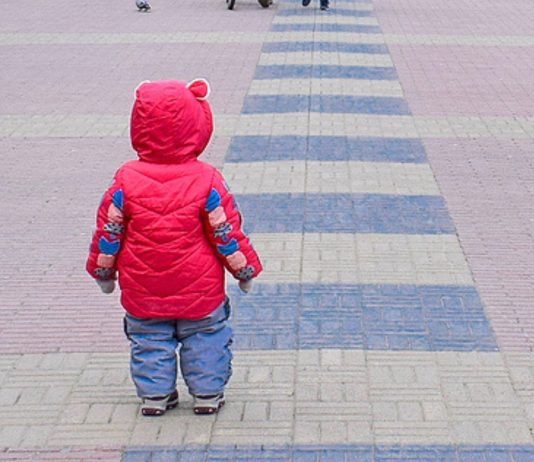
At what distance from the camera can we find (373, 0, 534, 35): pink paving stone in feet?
55.0

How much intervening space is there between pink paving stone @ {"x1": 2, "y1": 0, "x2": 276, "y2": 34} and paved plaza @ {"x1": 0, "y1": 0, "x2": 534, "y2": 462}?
2.25 metres

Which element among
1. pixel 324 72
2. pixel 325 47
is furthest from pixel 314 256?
pixel 325 47

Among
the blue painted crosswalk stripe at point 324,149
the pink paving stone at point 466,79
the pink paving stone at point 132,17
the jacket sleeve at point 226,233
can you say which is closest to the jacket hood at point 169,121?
the jacket sleeve at point 226,233

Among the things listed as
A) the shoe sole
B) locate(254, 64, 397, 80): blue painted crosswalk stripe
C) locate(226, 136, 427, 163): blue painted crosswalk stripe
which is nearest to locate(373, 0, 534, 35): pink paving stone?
locate(254, 64, 397, 80): blue painted crosswalk stripe

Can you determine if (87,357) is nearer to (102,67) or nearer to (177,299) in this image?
(177,299)

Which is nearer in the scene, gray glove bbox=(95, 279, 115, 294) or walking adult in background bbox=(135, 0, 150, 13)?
gray glove bbox=(95, 279, 115, 294)

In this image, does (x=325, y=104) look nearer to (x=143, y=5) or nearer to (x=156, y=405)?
(x=156, y=405)

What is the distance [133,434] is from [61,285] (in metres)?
1.96

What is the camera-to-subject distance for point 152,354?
450cm

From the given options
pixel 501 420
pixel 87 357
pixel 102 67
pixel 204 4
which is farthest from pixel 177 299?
pixel 204 4

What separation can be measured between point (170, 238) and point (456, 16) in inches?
598

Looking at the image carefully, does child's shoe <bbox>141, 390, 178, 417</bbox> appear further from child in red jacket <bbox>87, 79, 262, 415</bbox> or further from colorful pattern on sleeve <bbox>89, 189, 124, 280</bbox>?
colorful pattern on sleeve <bbox>89, 189, 124, 280</bbox>

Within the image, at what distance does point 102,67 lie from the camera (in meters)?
13.4

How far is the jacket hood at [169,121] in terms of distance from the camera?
4078mm
